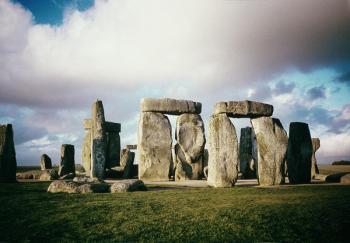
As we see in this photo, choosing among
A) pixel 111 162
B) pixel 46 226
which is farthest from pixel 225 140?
pixel 111 162

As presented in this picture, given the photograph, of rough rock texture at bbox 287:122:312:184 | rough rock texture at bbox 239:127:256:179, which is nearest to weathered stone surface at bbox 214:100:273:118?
rough rock texture at bbox 287:122:312:184

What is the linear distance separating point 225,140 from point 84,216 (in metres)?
5.48

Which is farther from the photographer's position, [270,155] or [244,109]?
[244,109]

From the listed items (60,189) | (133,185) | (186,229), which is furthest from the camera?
(133,185)

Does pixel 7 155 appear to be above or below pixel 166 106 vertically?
Answer: below

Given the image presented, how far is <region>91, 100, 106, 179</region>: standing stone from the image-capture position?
518 inches

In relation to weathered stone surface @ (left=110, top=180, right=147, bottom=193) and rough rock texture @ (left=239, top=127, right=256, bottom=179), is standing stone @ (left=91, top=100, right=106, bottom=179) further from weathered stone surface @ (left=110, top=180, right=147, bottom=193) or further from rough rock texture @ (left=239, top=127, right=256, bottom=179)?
rough rock texture @ (left=239, top=127, right=256, bottom=179)

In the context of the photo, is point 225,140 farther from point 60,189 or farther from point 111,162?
point 111,162

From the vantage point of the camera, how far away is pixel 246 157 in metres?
15.2

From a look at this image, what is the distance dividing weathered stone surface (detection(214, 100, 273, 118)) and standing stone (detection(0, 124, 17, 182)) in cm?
728

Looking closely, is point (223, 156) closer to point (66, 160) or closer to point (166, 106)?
point (166, 106)

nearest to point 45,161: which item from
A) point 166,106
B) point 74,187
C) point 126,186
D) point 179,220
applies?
point 166,106

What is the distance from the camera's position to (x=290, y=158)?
433 inches

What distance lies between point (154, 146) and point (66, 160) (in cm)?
453
